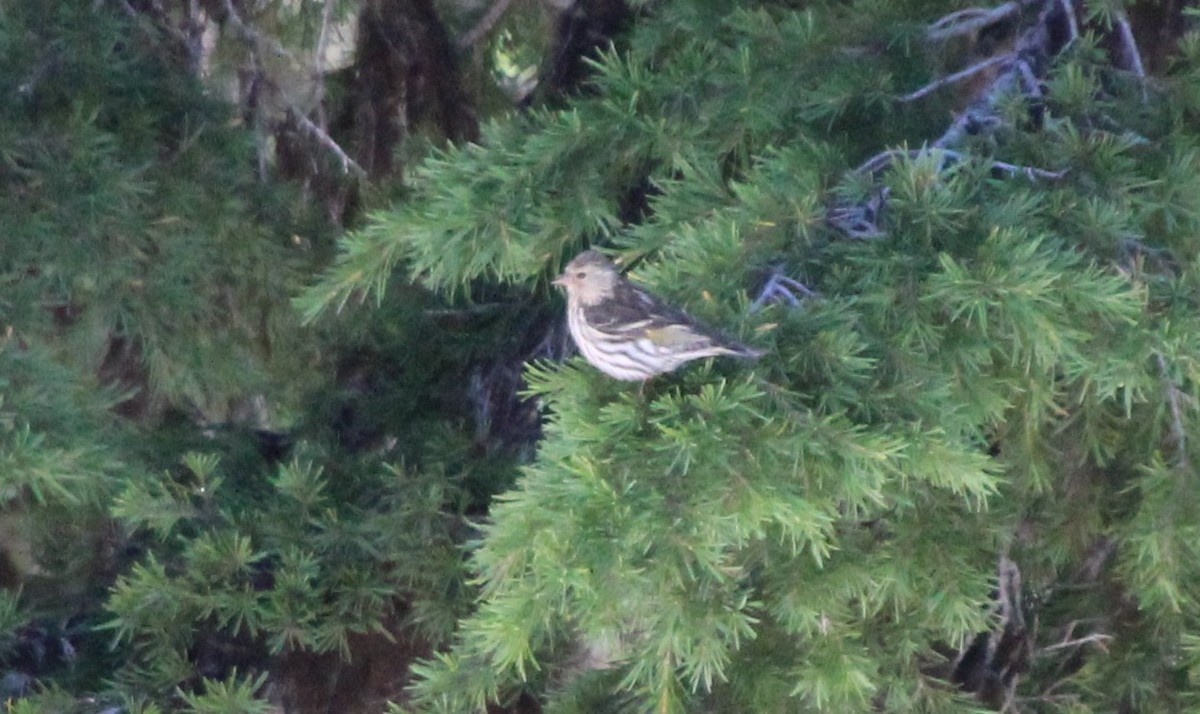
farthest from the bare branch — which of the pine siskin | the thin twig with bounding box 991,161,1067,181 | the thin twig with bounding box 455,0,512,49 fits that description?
the thin twig with bounding box 455,0,512,49

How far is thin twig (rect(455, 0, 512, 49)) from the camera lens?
3191 millimetres

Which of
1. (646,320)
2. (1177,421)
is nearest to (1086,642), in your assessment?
(1177,421)

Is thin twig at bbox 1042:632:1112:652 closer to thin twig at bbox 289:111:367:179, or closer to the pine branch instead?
the pine branch

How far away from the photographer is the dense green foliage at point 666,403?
1.51 metres

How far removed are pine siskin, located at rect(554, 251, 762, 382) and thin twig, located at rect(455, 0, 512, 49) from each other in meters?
1.07

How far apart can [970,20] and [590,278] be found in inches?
32.4

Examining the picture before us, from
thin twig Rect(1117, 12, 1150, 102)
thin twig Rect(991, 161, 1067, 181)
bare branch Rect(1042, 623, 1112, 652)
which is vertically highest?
thin twig Rect(991, 161, 1067, 181)

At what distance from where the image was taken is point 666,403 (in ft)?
4.75

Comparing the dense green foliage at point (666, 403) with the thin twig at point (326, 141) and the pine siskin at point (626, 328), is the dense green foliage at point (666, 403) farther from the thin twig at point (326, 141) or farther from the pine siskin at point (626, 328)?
the thin twig at point (326, 141)

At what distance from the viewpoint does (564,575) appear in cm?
138

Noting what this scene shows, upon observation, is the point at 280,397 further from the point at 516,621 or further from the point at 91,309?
the point at 516,621

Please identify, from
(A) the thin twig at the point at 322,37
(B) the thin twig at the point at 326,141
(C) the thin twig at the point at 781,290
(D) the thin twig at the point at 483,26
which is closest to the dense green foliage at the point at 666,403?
(C) the thin twig at the point at 781,290

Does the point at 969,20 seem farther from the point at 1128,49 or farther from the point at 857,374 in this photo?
the point at 857,374

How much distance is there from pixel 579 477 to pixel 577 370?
35 centimetres
